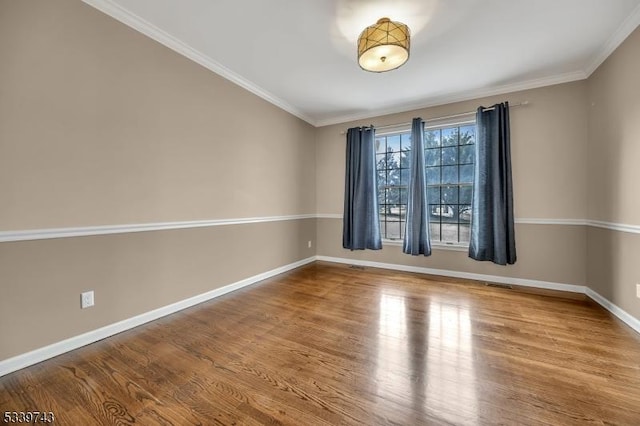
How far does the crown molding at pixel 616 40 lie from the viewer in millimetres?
2051

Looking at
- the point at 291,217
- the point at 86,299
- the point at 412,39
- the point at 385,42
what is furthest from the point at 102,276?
the point at 412,39

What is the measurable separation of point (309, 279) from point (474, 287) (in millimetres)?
2198

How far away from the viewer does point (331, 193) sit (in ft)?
15.2

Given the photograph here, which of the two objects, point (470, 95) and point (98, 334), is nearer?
point (98, 334)

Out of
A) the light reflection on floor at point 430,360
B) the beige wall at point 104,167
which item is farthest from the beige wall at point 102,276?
the light reflection on floor at point 430,360

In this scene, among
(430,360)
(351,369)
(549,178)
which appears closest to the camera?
(351,369)

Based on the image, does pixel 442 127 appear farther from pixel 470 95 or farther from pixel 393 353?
pixel 393 353

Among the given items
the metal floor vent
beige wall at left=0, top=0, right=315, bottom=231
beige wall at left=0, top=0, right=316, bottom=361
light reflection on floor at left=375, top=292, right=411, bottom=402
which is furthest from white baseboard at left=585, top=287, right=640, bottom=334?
beige wall at left=0, top=0, right=315, bottom=231

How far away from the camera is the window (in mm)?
3654

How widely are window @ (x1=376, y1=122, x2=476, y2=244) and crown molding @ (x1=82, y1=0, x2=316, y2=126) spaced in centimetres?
216

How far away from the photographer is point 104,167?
1.96m

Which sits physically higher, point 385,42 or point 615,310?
point 385,42

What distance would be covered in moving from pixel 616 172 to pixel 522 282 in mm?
1572

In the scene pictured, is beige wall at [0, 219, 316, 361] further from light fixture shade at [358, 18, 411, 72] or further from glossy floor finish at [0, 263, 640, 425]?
light fixture shade at [358, 18, 411, 72]
